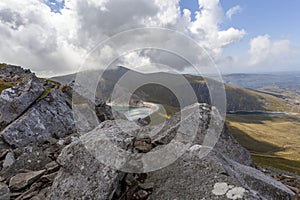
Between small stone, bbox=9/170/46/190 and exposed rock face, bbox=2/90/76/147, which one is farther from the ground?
exposed rock face, bbox=2/90/76/147

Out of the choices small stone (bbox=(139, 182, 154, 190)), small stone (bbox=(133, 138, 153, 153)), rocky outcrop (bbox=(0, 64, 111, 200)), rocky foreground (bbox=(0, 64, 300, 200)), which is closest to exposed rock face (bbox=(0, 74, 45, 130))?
rocky outcrop (bbox=(0, 64, 111, 200))

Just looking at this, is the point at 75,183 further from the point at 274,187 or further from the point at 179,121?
the point at 274,187

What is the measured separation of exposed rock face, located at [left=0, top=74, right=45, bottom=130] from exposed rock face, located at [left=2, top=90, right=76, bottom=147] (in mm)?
675

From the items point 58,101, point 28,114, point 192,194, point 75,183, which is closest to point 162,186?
point 192,194

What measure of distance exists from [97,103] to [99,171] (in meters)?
20.7

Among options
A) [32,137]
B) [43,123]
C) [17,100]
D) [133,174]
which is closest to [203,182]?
[133,174]

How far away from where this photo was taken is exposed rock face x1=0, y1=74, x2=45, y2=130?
1909 cm

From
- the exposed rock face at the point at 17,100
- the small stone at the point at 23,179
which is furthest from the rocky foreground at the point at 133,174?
the exposed rock face at the point at 17,100

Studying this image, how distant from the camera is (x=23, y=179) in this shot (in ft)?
35.7

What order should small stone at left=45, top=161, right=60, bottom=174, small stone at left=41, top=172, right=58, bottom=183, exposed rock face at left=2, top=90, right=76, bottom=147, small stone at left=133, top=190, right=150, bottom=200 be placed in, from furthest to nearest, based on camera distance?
1. exposed rock face at left=2, top=90, right=76, bottom=147
2. small stone at left=45, top=161, right=60, bottom=174
3. small stone at left=41, top=172, right=58, bottom=183
4. small stone at left=133, top=190, right=150, bottom=200

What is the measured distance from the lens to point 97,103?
28.7 m

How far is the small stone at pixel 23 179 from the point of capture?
10.6 metres

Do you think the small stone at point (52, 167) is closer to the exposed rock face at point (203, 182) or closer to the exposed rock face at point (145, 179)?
the exposed rock face at point (145, 179)

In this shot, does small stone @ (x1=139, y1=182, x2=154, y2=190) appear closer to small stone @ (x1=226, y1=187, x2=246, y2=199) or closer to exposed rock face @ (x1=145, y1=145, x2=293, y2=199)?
exposed rock face @ (x1=145, y1=145, x2=293, y2=199)
